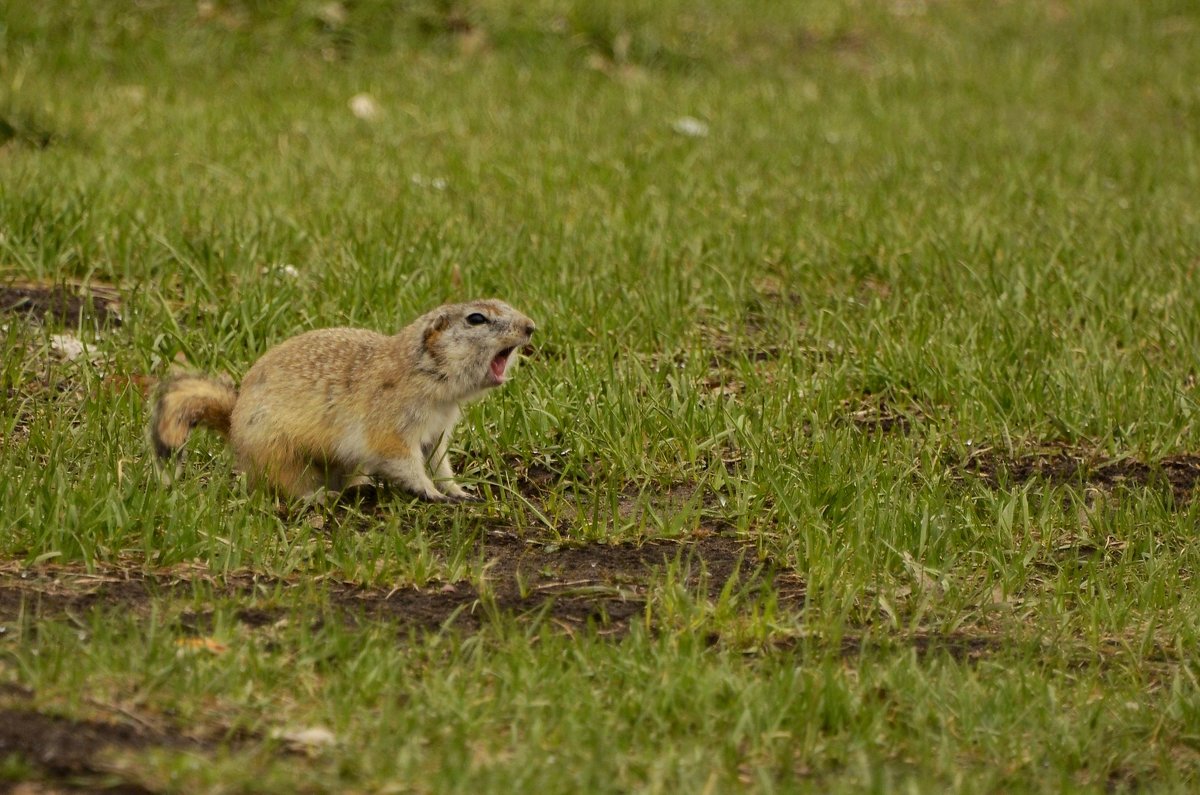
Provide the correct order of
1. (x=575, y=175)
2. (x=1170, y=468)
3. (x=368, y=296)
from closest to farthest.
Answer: (x=1170, y=468) → (x=368, y=296) → (x=575, y=175)

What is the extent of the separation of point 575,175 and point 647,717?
17.5 feet

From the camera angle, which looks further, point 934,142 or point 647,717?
point 934,142

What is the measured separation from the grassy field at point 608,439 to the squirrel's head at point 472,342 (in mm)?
370

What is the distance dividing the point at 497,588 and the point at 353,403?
888 mm

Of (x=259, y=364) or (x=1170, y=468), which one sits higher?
(x=259, y=364)

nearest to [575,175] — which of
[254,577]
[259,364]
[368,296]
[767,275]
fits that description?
[767,275]

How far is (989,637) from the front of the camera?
14.1ft

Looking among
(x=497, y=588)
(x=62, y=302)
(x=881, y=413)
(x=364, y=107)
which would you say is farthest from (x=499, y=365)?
(x=364, y=107)

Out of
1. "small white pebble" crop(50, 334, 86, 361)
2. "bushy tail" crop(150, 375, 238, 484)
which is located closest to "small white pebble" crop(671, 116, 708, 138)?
"small white pebble" crop(50, 334, 86, 361)

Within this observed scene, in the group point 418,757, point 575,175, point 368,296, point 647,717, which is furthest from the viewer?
point 575,175

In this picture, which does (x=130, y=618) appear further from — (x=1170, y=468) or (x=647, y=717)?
(x=1170, y=468)

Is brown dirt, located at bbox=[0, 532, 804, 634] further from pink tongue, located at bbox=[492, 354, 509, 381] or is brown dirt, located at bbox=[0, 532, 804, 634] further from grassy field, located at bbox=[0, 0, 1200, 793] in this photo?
pink tongue, located at bbox=[492, 354, 509, 381]

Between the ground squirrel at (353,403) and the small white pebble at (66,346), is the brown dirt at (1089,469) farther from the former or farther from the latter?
the small white pebble at (66,346)

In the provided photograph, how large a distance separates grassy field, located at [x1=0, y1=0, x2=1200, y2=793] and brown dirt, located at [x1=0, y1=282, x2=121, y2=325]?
3 cm
